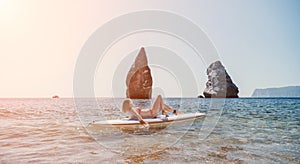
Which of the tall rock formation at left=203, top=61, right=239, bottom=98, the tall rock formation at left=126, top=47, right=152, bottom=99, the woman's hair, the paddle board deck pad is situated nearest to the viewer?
the paddle board deck pad

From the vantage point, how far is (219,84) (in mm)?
80938

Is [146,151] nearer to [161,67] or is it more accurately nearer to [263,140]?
[263,140]

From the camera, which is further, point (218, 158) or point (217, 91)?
point (217, 91)

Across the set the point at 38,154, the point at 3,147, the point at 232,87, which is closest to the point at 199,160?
the point at 38,154

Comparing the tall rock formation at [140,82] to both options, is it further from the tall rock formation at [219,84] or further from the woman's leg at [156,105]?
the woman's leg at [156,105]

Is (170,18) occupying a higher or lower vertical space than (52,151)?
higher

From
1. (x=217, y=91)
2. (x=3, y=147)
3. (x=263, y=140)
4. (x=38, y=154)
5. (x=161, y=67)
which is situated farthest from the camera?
(x=217, y=91)

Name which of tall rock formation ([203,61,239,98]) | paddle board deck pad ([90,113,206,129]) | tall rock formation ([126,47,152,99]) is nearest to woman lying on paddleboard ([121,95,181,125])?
paddle board deck pad ([90,113,206,129])

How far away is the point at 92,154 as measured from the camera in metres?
4.84

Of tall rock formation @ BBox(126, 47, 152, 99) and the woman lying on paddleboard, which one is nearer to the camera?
the woman lying on paddleboard

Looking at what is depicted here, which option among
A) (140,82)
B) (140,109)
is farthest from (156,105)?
(140,82)

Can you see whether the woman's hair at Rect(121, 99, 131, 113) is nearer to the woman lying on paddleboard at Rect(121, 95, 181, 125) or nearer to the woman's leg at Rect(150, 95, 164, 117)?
the woman lying on paddleboard at Rect(121, 95, 181, 125)

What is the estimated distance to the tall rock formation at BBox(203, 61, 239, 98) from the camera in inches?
3169

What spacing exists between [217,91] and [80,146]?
255ft
